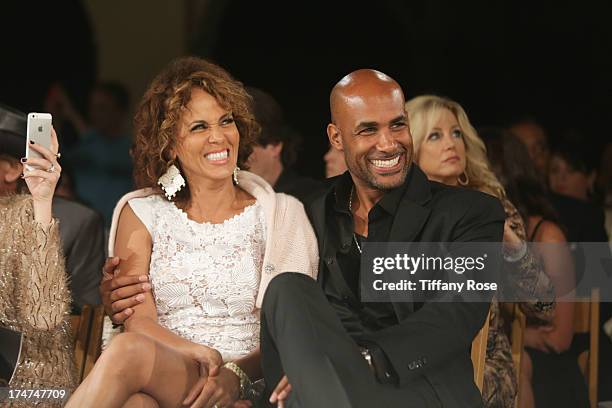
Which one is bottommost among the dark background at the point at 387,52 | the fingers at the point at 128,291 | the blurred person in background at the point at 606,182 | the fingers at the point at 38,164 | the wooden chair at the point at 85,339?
the wooden chair at the point at 85,339

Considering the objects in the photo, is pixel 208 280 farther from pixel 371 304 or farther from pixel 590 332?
pixel 590 332

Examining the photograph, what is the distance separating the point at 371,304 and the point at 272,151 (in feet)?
4.59

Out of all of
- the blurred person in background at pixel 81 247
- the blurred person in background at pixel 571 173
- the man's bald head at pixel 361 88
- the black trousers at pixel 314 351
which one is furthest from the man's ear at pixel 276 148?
the black trousers at pixel 314 351

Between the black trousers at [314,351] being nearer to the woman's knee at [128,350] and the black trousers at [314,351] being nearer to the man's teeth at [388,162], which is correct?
the woman's knee at [128,350]

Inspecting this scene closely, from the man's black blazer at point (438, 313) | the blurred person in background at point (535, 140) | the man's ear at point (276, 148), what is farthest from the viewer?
the blurred person in background at point (535, 140)

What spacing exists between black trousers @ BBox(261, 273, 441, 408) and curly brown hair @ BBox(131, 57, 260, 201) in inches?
30.6

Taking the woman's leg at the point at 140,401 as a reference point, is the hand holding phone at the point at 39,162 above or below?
above

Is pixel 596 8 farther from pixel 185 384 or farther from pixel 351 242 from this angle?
pixel 185 384

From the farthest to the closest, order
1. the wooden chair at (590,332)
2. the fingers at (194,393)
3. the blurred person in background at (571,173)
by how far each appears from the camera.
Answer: the blurred person in background at (571,173)
the wooden chair at (590,332)
the fingers at (194,393)

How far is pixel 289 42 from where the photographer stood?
8914 mm

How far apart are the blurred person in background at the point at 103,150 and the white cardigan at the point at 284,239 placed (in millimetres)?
2457

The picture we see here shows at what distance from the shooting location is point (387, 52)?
27.9 ft

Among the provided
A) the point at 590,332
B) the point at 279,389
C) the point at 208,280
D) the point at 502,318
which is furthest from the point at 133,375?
the point at 590,332

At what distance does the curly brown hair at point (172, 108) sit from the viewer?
397 centimetres
